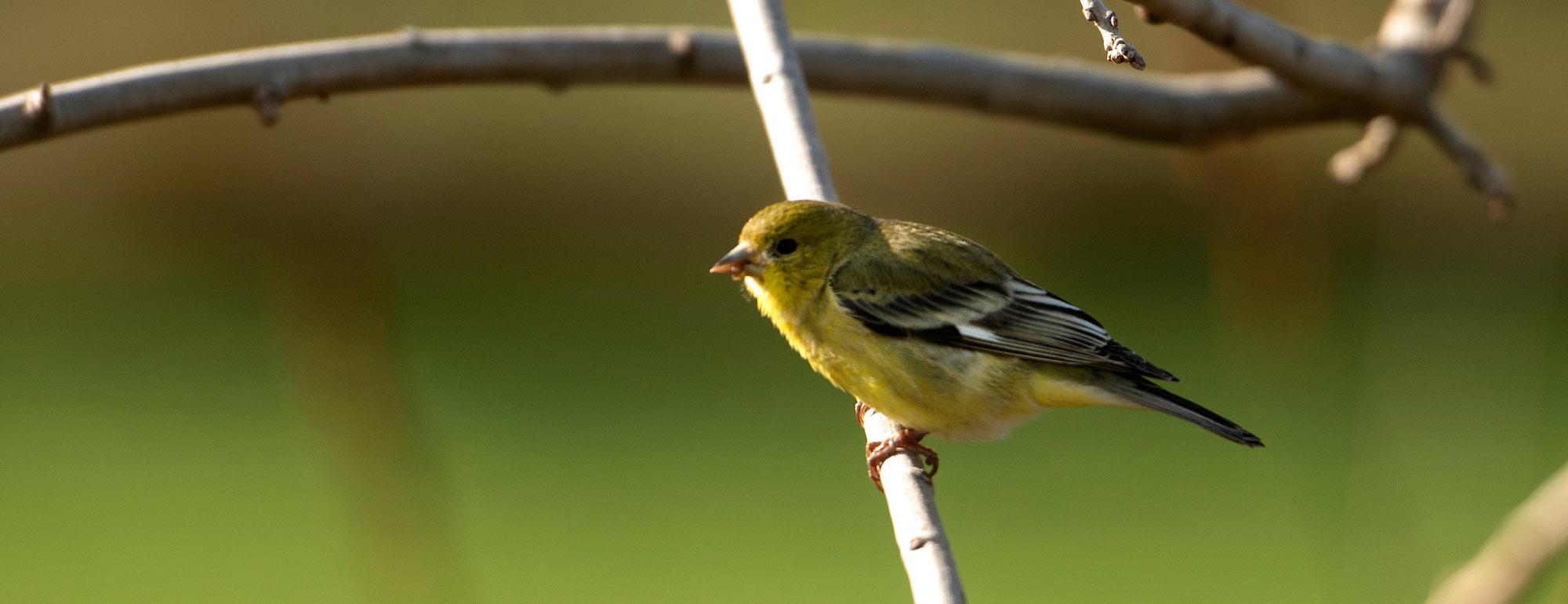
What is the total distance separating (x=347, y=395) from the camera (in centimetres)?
291

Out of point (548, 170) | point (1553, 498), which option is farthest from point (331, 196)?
point (1553, 498)

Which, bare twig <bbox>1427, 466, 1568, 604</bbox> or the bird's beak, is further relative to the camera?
the bird's beak

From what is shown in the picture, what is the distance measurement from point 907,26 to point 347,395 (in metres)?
4.06

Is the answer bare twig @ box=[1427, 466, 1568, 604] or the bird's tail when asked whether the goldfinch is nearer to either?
the bird's tail

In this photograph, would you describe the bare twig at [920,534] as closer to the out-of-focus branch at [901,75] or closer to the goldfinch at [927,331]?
the goldfinch at [927,331]

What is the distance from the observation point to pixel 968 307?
77.5 inches

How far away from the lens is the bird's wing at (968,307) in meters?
1.90

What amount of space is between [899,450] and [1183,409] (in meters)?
0.35

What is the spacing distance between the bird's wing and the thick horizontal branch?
0.94ft

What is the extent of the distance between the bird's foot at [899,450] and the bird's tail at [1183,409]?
0.26 m

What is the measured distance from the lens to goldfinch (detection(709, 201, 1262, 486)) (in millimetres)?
1875

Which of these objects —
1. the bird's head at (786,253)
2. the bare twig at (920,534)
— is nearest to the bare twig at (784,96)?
the bird's head at (786,253)

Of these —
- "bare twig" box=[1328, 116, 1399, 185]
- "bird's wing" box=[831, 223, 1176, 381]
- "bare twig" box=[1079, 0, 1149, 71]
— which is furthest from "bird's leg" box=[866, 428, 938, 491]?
"bare twig" box=[1328, 116, 1399, 185]

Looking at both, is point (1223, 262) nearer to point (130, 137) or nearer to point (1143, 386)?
point (1143, 386)
